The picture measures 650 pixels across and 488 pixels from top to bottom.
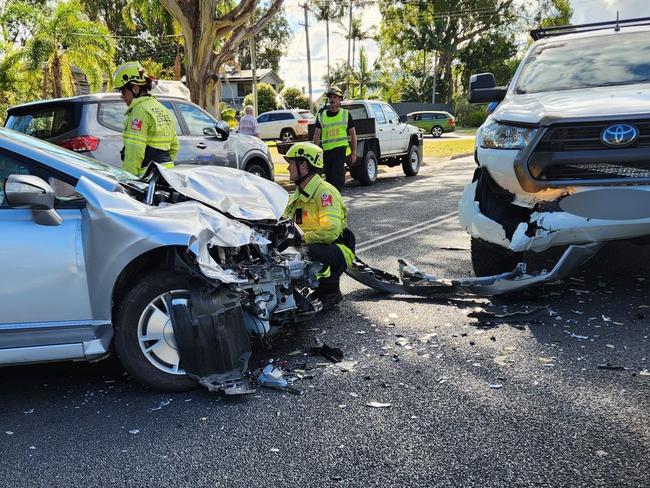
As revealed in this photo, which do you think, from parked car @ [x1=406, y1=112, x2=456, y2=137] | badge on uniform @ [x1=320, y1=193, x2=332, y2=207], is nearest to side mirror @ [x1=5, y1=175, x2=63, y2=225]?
badge on uniform @ [x1=320, y1=193, x2=332, y2=207]

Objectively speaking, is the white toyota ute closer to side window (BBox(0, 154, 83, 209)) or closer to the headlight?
the headlight

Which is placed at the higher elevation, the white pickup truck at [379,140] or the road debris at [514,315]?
the white pickup truck at [379,140]

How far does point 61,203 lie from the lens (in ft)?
11.6

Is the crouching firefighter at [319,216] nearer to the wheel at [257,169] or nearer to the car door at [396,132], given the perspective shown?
the wheel at [257,169]

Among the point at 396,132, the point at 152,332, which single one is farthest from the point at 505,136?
the point at 396,132

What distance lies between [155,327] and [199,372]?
351 mm

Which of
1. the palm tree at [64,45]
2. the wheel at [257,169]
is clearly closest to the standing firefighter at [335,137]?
the wheel at [257,169]

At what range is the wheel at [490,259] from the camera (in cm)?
541

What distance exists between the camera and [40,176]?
3.58 meters

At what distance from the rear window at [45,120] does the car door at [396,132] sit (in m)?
9.06

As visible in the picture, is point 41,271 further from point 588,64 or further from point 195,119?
point 195,119

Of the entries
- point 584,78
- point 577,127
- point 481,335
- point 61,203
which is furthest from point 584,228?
point 61,203

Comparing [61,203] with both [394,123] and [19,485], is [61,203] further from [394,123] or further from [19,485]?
[394,123]

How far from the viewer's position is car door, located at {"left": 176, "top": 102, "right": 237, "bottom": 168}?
9609 millimetres
